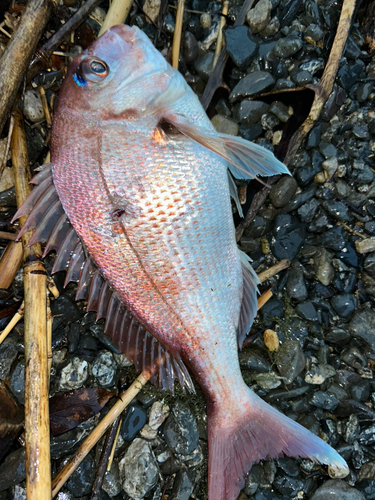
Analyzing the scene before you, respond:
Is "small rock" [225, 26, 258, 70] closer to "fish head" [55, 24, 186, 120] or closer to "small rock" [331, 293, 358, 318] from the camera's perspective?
"fish head" [55, 24, 186, 120]

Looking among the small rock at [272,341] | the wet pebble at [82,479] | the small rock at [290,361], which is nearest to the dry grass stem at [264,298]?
the small rock at [272,341]

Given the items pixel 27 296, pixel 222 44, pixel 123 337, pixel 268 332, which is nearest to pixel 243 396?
pixel 268 332

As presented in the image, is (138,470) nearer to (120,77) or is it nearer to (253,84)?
(120,77)

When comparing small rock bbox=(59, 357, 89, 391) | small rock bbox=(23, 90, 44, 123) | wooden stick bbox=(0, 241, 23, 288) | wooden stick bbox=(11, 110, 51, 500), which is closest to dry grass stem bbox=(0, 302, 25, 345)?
wooden stick bbox=(0, 241, 23, 288)

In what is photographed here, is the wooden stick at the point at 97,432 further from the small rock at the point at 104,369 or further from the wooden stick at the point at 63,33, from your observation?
the wooden stick at the point at 63,33

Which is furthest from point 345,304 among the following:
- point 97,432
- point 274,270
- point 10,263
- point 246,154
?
point 10,263
